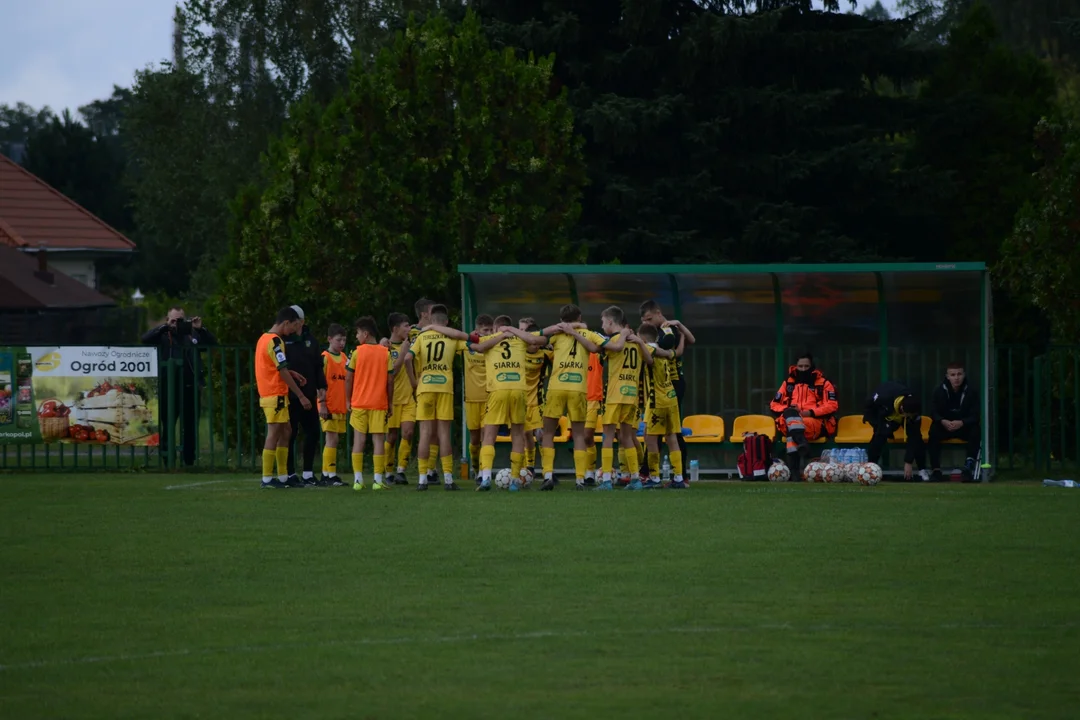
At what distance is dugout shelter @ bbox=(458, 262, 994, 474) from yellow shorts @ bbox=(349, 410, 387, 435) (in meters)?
3.30

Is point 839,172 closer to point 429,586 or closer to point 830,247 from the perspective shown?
point 830,247

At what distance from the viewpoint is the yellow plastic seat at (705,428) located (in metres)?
22.0

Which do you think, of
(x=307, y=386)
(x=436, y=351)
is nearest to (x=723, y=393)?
(x=436, y=351)

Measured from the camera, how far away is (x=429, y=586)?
10.8 metres

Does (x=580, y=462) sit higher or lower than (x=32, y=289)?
lower

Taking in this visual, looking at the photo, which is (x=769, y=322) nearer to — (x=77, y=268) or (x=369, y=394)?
(x=369, y=394)

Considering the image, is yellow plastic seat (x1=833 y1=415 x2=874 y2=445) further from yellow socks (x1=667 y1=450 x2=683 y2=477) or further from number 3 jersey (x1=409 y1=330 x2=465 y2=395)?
number 3 jersey (x1=409 y1=330 x2=465 y2=395)

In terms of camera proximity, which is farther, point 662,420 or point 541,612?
point 662,420

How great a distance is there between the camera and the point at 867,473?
1992cm

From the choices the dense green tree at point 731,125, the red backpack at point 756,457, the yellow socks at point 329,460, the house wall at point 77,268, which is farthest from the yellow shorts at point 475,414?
the house wall at point 77,268

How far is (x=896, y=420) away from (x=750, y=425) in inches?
80.2

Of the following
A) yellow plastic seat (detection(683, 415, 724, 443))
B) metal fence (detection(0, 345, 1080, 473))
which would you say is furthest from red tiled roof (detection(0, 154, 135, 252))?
yellow plastic seat (detection(683, 415, 724, 443))

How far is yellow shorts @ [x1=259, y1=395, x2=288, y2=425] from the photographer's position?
18469mm

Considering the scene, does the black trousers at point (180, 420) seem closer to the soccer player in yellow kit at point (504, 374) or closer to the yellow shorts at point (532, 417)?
the yellow shorts at point (532, 417)
